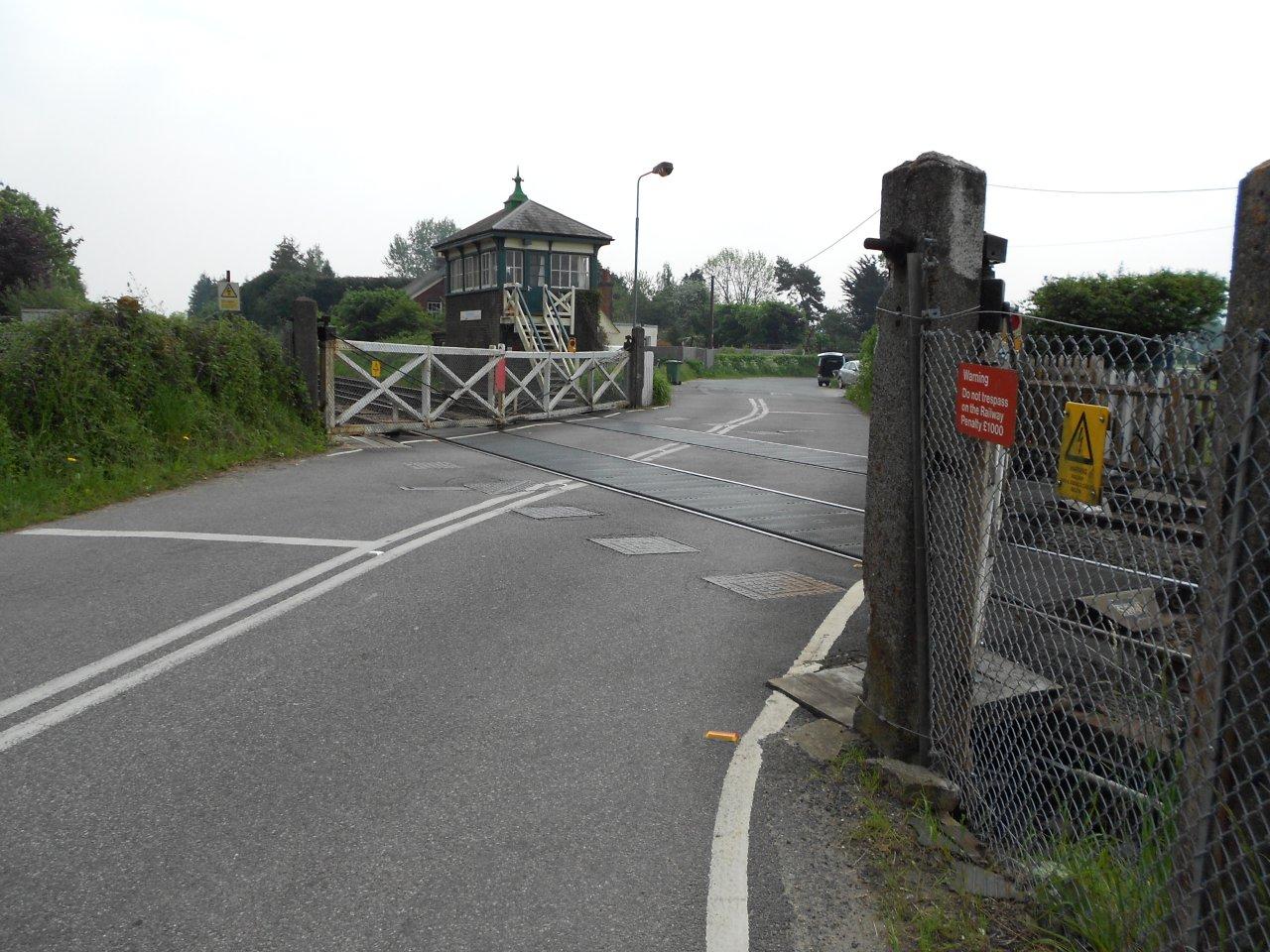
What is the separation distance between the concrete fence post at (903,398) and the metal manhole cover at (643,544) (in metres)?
4.30

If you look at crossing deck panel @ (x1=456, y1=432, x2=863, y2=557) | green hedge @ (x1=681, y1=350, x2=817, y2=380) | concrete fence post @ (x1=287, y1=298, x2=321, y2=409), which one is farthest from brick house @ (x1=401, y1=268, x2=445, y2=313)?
crossing deck panel @ (x1=456, y1=432, x2=863, y2=557)

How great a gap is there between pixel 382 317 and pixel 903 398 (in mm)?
61722

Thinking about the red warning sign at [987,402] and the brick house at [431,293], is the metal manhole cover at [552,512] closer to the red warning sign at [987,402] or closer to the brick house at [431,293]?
the red warning sign at [987,402]

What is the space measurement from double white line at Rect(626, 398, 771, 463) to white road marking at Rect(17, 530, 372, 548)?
24.8 feet

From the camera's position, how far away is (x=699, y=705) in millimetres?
5121

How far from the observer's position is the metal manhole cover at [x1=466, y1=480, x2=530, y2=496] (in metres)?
12.1

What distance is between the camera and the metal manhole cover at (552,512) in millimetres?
10430

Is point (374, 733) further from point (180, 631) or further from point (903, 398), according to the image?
point (903, 398)

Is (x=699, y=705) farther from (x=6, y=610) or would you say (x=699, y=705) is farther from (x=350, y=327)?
(x=350, y=327)

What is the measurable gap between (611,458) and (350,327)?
55.5 meters

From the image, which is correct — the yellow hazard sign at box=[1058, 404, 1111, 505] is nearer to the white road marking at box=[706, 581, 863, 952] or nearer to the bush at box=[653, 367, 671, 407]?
the white road marking at box=[706, 581, 863, 952]

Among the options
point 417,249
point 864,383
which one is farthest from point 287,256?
point 864,383

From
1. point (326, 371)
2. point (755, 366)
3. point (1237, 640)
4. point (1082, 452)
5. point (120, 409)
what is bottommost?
point (755, 366)

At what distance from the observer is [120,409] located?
12.4m
